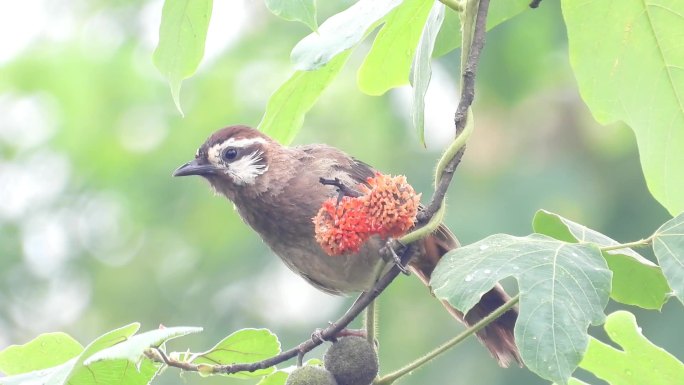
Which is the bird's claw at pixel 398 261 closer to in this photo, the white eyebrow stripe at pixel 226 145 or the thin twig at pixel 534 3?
the thin twig at pixel 534 3

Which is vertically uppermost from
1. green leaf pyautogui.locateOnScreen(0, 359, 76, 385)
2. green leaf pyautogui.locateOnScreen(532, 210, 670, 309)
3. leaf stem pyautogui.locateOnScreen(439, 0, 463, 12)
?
leaf stem pyautogui.locateOnScreen(439, 0, 463, 12)

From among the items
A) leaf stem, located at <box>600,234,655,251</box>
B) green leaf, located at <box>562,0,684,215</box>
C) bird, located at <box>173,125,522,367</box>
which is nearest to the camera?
leaf stem, located at <box>600,234,655,251</box>

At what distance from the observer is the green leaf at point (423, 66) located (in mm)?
2893

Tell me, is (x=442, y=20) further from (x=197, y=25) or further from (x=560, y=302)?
(x=560, y=302)

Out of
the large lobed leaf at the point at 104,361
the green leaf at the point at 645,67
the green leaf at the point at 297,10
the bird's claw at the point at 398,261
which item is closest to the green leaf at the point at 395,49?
the green leaf at the point at 645,67

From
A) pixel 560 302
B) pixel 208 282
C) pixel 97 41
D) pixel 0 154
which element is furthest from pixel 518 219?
pixel 560 302

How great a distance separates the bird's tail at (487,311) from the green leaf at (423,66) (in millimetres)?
806

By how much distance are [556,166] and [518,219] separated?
120 cm

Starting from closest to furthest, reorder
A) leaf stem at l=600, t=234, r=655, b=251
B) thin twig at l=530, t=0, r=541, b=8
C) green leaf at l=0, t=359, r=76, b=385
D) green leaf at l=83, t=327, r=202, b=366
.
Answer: green leaf at l=83, t=327, r=202, b=366, green leaf at l=0, t=359, r=76, b=385, leaf stem at l=600, t=234, r=655, b=251, thin twig at l=530, t=0, r=541, b=8

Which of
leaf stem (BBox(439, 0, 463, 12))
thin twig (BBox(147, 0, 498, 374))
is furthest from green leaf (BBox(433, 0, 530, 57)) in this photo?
thin twig (BBox(147, 0, 498, 374))

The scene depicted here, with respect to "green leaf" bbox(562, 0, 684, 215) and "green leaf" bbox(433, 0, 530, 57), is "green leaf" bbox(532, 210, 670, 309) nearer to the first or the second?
"green leaf" bbox(562, 0, 684, 215)

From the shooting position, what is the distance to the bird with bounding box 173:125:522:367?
162 inches

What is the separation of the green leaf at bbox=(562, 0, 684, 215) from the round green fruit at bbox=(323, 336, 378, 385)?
38.2 inches

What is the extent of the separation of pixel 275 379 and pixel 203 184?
20.4ft
